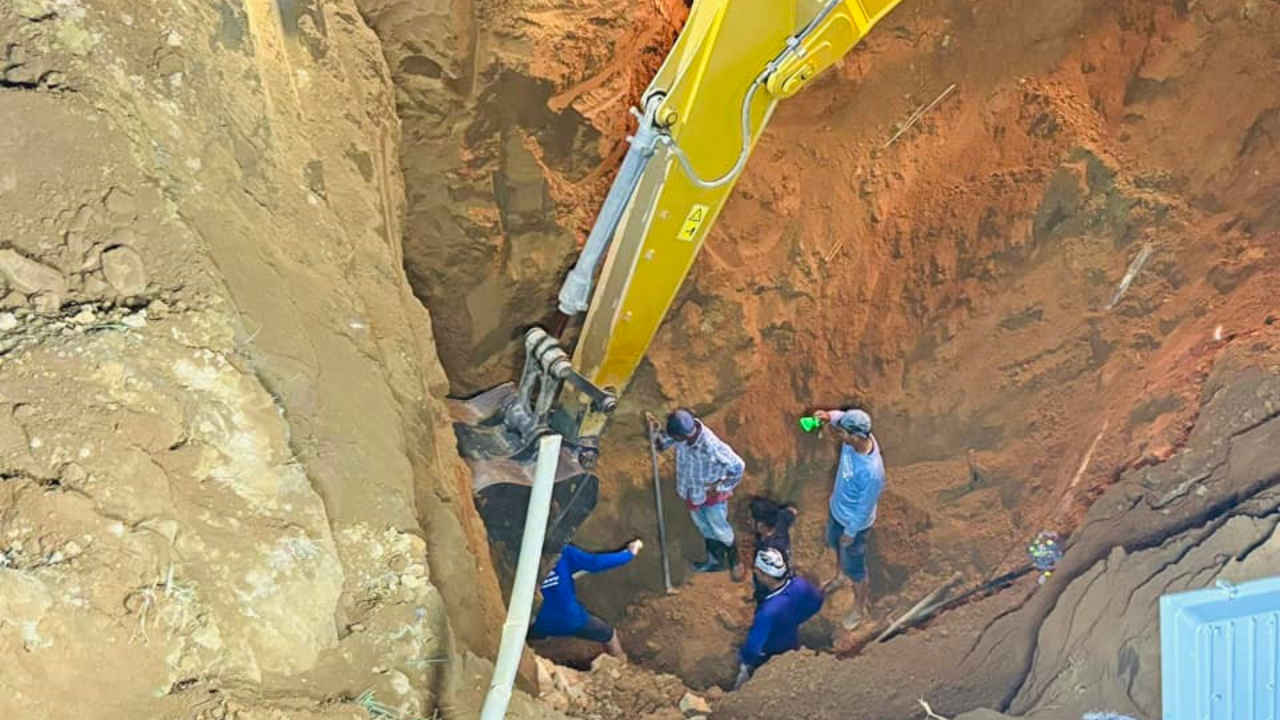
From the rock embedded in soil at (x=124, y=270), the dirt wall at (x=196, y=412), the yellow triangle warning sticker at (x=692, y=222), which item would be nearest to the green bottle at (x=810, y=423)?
the yellow triangle warning sticker at (x=692, y=222)

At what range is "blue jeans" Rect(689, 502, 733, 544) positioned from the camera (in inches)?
255

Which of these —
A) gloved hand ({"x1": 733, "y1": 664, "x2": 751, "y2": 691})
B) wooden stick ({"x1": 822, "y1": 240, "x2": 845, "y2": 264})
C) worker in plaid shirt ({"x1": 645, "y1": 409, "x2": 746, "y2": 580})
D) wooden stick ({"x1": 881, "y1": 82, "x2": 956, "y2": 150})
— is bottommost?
gloved hand ({"x1": 733, "y1": 664, "x2": 751, "y2": 691})

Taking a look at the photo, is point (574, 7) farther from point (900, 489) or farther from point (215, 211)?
point (900, 489)

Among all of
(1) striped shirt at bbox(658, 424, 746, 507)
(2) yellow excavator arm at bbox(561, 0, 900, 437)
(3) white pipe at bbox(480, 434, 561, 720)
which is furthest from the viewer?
(1) striped shirt at bbox(658, 424, 746, 507)

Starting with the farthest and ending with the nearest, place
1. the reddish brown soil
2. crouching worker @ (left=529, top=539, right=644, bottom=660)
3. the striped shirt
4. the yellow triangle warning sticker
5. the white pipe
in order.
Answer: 1. the reddish brown soil
2. the striped shirt
3. crouching worker @ (left=529, top=539, right=644, bottom=660)
4. the yellow triangle warning sticker
5. the white pipe

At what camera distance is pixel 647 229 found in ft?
16.2

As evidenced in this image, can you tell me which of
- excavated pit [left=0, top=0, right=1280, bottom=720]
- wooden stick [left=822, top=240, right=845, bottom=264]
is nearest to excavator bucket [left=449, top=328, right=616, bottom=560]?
excavated pit [left=0, top=0, right=1280, bottom=720]

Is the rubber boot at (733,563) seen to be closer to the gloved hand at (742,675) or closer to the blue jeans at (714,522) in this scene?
the blue jeans at (714,522)

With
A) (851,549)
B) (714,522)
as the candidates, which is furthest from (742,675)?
(851,549)

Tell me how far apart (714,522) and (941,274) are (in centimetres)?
233

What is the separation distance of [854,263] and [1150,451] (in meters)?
2.59

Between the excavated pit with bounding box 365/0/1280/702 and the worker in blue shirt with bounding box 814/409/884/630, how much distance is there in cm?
15

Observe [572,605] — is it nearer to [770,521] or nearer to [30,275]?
[770,521]

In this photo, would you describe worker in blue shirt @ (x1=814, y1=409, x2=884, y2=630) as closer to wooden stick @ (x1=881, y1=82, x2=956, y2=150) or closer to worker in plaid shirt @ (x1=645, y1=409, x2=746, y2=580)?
worker in plaid shirt @ (x1=645, y1=409, x2=746, y2=580)
